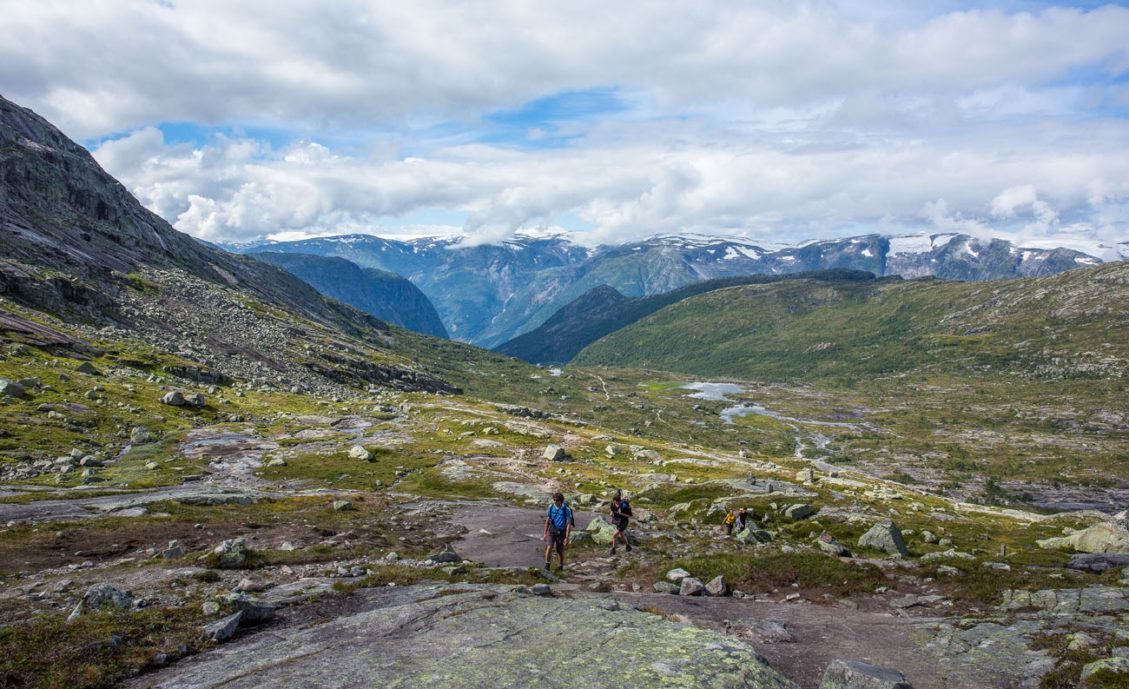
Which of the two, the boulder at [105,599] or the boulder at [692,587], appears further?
the boulder at [692,587]

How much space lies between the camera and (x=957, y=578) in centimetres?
2977

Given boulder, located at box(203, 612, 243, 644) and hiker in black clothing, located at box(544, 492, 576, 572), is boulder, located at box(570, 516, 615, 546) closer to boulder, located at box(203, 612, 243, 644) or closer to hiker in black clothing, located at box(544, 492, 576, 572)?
hiker in black clothing, located at box(544, 492, 576, 572)

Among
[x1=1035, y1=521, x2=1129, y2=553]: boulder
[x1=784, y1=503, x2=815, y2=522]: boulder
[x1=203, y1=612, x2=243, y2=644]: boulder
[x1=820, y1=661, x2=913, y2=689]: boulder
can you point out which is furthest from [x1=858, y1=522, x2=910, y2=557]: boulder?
[x1=203, y1=612, x2=243, y2=644]: boulder

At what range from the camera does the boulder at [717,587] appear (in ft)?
92.7

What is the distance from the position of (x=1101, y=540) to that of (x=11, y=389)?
10395 cm

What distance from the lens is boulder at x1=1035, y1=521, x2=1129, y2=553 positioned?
119ft

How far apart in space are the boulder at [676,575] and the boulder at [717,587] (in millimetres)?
1739

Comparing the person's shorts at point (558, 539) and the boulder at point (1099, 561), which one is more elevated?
the boulder at point (1099, 561)

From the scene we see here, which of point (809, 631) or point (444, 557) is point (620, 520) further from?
point (809, 631)

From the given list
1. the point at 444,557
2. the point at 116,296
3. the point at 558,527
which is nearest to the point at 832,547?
the point at 558,527

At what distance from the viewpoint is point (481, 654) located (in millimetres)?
15961

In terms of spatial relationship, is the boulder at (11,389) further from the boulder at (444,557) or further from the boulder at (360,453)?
the boulder at (444,557)

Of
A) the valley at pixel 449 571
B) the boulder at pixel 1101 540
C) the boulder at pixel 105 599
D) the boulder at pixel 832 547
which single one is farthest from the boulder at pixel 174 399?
the boulder at pixel 1101 540

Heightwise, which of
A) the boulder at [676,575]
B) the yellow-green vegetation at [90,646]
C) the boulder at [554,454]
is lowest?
the boulder at [554,454]
